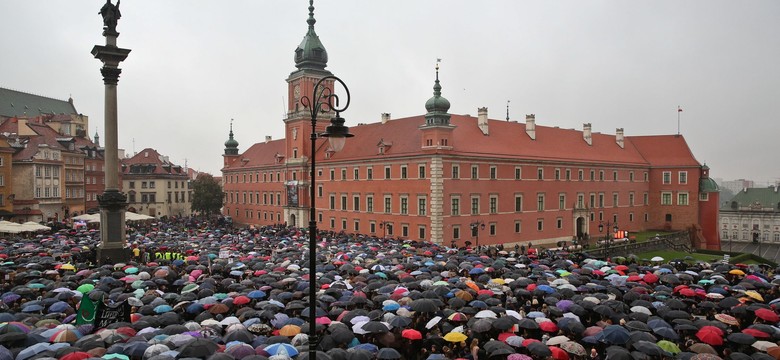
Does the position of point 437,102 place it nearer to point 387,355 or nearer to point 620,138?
point 387,355

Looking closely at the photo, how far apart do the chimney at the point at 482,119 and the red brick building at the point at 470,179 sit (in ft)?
0.31

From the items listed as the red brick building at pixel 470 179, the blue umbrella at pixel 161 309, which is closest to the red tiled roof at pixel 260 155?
the red brick building at pixel 470 179

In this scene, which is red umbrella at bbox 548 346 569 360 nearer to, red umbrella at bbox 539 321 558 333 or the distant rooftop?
red umbrella at bbox 539 321 558 333

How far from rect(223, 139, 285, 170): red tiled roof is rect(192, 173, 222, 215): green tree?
436 cm

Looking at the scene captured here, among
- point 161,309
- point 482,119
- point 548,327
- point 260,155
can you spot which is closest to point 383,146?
point 482,119

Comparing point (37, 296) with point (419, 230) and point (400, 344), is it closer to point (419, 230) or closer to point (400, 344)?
point (400, 344)

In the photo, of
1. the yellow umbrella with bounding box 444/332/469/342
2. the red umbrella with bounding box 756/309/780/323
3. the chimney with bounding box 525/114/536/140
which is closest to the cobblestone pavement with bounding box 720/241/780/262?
A: the chimney with bounding box 525/114/536/140

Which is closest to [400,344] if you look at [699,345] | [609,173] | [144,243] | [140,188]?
[699,345]

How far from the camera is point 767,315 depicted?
15.2 metres

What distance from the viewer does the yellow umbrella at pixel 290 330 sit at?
13.2 metres

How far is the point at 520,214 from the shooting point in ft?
159

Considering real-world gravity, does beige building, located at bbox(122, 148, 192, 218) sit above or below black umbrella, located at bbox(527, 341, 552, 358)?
above

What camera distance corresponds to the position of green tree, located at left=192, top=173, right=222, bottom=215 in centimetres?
7375

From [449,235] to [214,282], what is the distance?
2612cm
